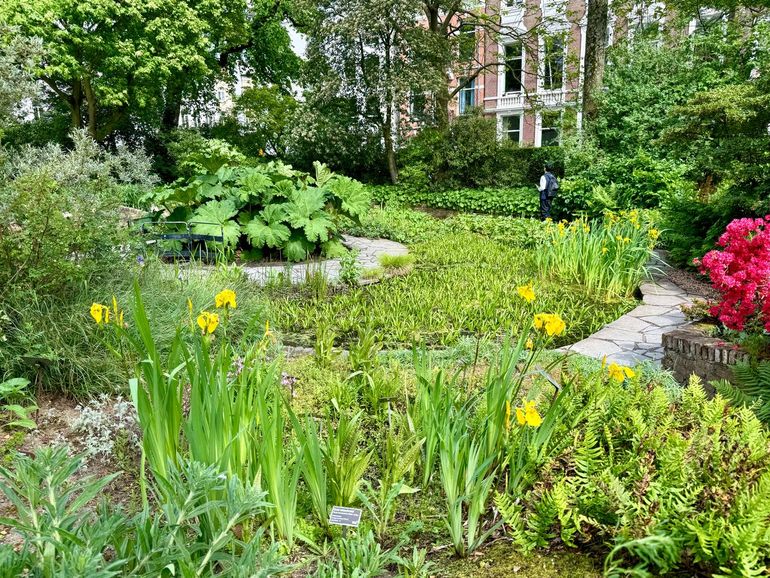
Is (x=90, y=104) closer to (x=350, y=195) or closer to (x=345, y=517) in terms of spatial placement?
(x=350, y=195)

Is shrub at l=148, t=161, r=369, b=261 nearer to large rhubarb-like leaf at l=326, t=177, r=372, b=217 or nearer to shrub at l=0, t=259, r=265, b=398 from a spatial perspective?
large rhubarb-like leaf at l=326, t=177, r=372, b=217

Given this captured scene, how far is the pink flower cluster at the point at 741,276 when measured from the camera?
2.98m

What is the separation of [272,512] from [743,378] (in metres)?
2.28

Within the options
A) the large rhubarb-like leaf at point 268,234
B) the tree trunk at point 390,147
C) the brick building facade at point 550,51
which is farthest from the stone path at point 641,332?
the tree trunk at point 390,147

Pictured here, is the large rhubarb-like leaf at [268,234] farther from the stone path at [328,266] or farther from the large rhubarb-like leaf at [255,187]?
the large rhubarb-like leaf at [255,187]

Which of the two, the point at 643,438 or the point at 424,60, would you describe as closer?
the point at 643,438

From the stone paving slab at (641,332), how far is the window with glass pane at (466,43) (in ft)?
45.6

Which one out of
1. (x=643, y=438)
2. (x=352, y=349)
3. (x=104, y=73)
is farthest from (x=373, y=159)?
(x=643, y=438)

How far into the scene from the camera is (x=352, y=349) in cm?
324

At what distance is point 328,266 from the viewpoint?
718cm

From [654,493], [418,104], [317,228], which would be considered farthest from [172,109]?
[654,493]

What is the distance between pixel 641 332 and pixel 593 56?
35.8ft

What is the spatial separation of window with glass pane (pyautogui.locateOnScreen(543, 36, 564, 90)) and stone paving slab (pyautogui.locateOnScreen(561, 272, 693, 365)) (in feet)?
42.5

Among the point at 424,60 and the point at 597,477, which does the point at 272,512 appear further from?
the point at 424,60
